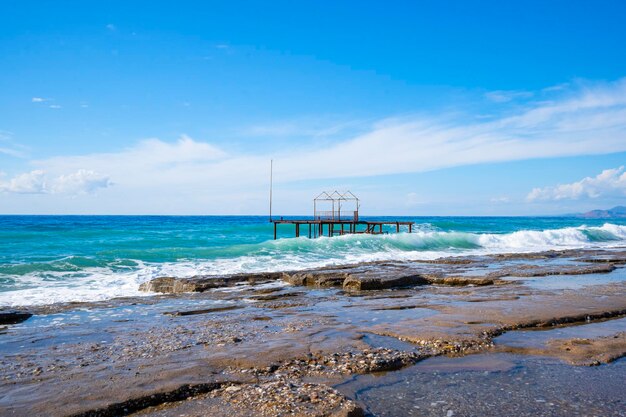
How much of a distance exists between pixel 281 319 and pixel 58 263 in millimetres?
14522

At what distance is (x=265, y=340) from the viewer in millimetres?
7336

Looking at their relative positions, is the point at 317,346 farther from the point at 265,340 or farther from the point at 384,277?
the point at 384,277

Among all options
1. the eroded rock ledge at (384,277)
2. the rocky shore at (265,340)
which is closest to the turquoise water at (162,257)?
the eroded rock ledge at (384,277)

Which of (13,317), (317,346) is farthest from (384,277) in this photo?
(13,317)

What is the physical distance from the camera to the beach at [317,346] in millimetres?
4746

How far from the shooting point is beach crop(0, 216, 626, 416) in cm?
475

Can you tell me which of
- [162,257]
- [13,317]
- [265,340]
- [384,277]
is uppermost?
[384,277]

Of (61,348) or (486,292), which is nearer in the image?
(61,348)

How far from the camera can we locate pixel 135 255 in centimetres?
2469

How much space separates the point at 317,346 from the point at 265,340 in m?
0.96

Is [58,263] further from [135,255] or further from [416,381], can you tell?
[416,381]

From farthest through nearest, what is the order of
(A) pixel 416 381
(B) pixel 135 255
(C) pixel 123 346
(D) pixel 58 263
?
(B) pixel 135 255 → (D) pixel 58 263 → (C) pixel 123 346 → (A) pixel 416 381

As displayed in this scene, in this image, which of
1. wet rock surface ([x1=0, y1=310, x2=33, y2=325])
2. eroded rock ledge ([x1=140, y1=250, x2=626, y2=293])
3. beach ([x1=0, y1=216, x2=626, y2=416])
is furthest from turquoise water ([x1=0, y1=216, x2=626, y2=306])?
wet rock surface ([x1=0, y1=310, x2=33, y2=325])

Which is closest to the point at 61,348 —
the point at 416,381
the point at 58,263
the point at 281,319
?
the point at 281,319
